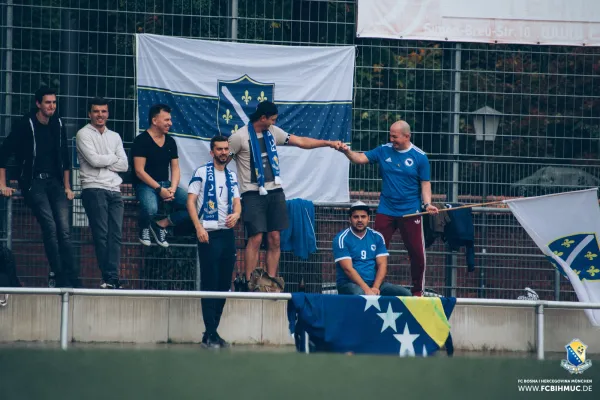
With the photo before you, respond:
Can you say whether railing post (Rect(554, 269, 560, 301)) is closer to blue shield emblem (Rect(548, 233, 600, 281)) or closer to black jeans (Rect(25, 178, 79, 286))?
blue shield emblem (Rect(548, 233, 600, 281))

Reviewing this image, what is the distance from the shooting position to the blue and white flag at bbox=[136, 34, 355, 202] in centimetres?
1362

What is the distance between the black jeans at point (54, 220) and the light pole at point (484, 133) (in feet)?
14.9

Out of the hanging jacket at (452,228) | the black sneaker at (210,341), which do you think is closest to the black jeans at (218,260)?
the black sneaker at (210,341)

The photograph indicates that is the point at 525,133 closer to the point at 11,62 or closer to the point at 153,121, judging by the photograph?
the point at 153,121

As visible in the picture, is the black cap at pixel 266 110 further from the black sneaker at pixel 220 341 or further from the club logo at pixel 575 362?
the club logo at pixel 575 362

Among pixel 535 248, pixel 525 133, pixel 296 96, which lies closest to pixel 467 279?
pixel 535 248

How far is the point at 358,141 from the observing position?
45.7ft

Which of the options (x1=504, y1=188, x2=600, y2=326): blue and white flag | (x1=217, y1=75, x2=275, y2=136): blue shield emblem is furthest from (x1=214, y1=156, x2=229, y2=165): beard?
(x1=504, y1=188, x2=600, y2=326): blue and white flag

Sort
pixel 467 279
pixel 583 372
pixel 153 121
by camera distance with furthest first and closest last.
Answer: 1. pixel 467 279
2. pixel 153 121
3. pixel 583 372

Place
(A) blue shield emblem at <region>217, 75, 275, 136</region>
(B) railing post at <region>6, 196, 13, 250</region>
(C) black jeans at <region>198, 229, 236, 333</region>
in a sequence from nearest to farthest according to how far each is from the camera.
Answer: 1. (C) black jeans at <region>198, 229, 236, 333</region>
2. (B) railing post at <region>6, 196, 13, 250</region>
3. (A) blue shield emblem at <region>217, 75, 275, 136</region>

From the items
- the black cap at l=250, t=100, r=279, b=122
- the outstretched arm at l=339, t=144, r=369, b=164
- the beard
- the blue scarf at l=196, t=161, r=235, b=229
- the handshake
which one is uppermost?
the black cap at l=250, t=100, r=279, b=122

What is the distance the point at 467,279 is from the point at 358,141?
200cm

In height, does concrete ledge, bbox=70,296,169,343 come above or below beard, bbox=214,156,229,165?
below

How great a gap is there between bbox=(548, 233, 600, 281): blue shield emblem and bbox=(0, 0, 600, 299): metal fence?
2.40 ft
